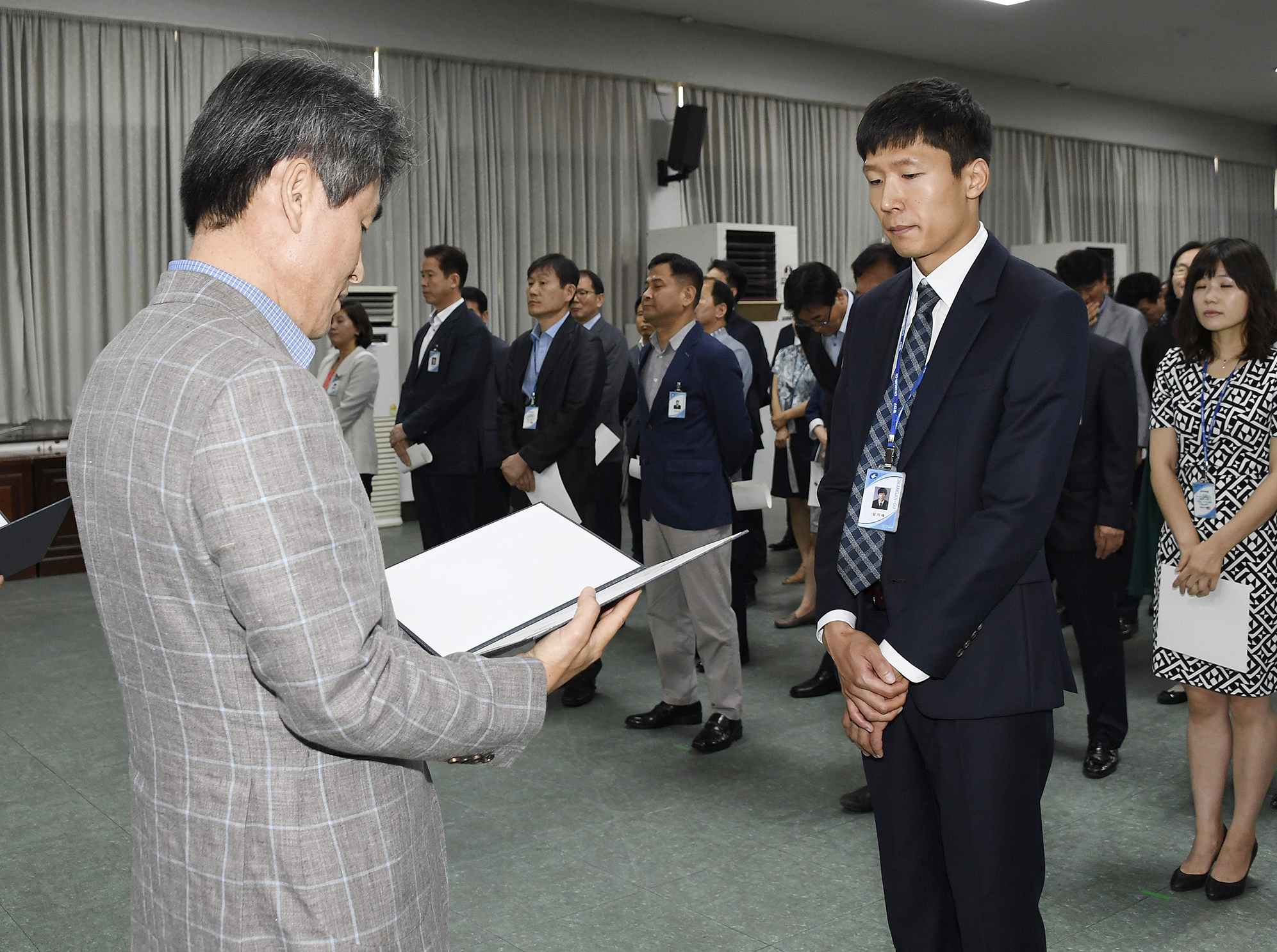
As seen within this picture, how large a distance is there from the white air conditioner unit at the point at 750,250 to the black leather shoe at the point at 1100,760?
243 inches

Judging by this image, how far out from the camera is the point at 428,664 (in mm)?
994

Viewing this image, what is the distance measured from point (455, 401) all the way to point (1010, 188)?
9.41m

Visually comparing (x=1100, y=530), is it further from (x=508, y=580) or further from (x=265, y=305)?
(x=265, y=305)

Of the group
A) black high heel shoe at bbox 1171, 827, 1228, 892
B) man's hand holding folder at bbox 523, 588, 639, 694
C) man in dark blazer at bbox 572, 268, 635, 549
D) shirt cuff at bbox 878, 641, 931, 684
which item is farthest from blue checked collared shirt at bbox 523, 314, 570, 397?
man's hand holding folder at bbox 523, 588, 639, 694

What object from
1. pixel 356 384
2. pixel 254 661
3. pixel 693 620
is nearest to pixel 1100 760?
pixel 693 620

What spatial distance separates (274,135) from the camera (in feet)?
3.27

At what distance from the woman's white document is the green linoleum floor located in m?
0.56

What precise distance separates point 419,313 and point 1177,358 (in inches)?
268

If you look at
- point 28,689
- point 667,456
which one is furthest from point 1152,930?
point 28,689

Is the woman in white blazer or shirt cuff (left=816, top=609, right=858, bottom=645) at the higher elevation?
the woman in white blazer

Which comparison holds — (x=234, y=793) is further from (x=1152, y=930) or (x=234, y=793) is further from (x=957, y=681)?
(x=1152, y=930)

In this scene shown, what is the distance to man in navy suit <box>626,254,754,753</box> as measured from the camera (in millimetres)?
3773

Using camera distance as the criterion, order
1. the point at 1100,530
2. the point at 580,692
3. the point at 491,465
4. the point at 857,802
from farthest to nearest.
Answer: the point at 491,465
the point at 580,692
the point at 1100,530
the point at 857,802

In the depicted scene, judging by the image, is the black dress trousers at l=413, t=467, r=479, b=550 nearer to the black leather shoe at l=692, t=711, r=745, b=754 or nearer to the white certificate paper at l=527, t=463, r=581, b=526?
the white certificate paper at l=527, t=463, r=581, b=526
